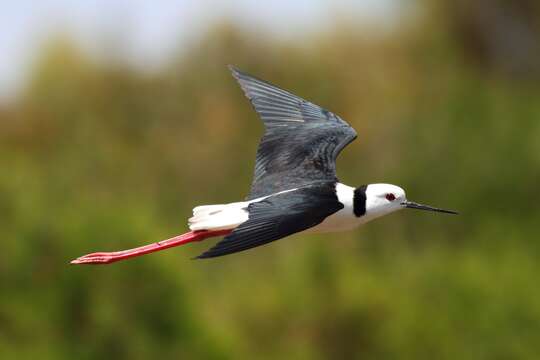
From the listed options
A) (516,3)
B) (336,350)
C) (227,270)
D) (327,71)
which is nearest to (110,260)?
(336,350)

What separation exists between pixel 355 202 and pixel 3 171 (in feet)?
48.3

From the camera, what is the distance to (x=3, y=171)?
2192 centimetres

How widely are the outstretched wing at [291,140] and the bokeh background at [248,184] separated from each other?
8.92m

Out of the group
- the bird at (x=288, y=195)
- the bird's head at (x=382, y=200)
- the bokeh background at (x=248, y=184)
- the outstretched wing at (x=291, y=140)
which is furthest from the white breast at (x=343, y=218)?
the bokeh background at (x=248, y=184)

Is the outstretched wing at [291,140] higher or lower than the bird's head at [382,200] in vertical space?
higher

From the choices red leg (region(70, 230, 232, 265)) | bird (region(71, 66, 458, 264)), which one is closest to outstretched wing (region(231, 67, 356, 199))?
bird (region(71, 66, 458, 264))

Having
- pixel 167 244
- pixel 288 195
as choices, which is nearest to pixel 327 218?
pixel 288 195

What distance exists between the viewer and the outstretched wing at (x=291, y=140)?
840cm

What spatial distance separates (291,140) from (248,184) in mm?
19361

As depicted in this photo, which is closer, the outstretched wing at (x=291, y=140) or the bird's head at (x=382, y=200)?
the bird's head at (x=382, y=200)

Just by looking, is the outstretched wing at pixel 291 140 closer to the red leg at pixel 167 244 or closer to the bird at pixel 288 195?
the bird at pixel 288 195

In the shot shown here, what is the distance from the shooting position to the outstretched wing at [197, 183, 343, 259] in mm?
6824

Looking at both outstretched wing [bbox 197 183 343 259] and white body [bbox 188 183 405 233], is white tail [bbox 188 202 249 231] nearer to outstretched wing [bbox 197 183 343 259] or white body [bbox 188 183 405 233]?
white body [bbox 188 183 405 233]

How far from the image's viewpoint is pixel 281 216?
284 inches
